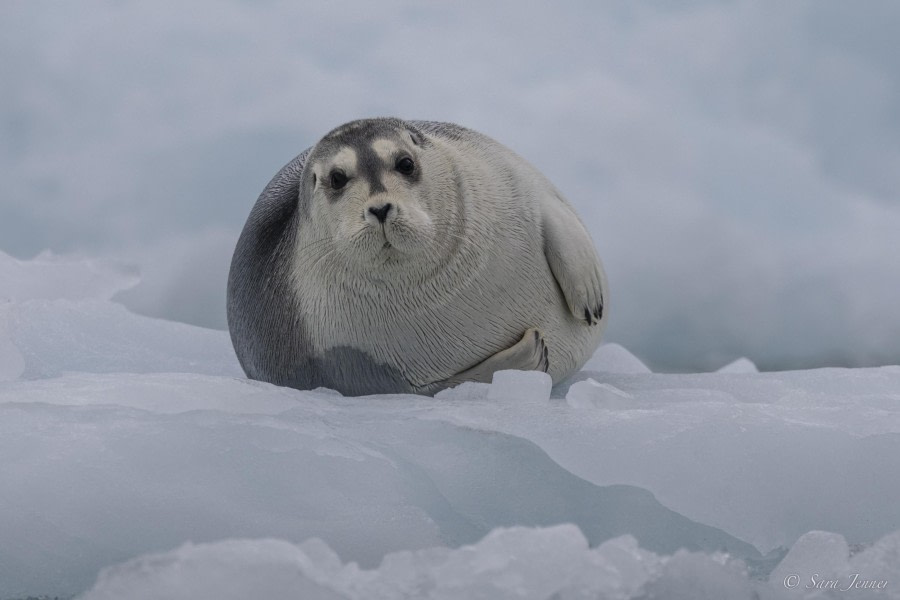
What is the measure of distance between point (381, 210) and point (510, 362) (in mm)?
731

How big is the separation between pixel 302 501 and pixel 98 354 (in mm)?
2469

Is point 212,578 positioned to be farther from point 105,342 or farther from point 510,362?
point 105,342

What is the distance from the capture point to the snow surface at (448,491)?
85.9 inches

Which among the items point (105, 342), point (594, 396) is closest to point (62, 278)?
point (105, 342)

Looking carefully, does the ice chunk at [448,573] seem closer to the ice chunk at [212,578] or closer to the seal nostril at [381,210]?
the ice chunk at [212,578]

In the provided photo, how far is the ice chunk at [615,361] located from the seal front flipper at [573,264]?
170cm

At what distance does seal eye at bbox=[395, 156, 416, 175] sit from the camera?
328 cm

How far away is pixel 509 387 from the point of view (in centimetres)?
327

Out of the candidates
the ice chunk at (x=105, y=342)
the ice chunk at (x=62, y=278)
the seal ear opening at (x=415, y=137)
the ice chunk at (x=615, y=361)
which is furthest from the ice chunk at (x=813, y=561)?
the ice chunk at (x=62, y=278)

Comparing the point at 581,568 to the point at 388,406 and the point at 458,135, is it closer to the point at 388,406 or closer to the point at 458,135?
the point at 388,406

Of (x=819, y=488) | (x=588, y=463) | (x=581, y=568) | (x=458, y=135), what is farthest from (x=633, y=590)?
(x=458, y=135)

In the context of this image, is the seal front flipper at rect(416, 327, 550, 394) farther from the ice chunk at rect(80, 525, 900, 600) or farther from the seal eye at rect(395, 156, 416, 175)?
the ice chunk at rect(80, 525, 900, 600)

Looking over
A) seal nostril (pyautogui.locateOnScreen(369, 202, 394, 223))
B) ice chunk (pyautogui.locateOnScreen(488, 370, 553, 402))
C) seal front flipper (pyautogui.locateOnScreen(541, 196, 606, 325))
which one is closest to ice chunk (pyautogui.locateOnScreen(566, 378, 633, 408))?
ice chunk (pyautogui.locateOnScreen(488, 370, 553, 402))

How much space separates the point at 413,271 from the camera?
131 inches
